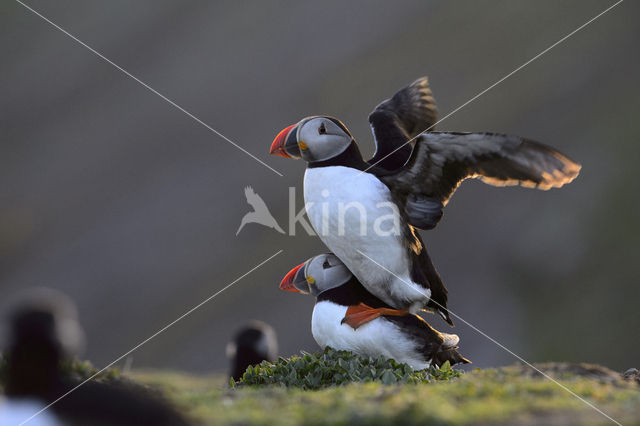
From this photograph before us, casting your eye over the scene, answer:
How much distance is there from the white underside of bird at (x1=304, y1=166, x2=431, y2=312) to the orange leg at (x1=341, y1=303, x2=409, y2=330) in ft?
0.75

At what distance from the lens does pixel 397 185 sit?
5418mm

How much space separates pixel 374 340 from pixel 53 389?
2.99 m

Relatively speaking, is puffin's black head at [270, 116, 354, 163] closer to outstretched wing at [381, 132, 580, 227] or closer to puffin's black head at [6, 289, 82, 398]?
outstretched wing at [381, 132, 580, 227]

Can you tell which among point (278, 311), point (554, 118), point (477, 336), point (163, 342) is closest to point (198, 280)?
point (163, 342)

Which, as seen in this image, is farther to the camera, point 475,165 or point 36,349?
point 475,165

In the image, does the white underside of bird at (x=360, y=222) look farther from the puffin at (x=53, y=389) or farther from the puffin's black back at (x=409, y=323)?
the puffin at (x=53, y=389)

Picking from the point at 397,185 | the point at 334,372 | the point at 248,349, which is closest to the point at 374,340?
the point at 334,372

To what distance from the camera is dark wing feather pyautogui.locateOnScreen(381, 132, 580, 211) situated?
4.91 meters

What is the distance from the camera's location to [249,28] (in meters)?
27.4

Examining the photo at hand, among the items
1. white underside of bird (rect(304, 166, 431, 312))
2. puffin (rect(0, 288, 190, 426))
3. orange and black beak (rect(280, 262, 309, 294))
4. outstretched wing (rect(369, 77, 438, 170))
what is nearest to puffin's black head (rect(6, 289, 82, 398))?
puffin (rect(0, 288, 190, 426))

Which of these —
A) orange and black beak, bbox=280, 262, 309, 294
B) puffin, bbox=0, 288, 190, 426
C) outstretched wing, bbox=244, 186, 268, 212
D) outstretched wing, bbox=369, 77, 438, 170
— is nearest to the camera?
puffin, bbox=0, 288, 190, 426

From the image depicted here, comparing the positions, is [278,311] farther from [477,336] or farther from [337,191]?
[337,191]

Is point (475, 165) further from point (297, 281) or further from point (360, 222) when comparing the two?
point (297, 281)

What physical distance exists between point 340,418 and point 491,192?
19657 mm
